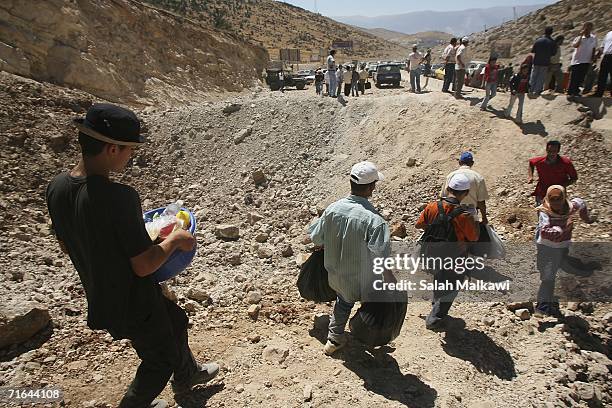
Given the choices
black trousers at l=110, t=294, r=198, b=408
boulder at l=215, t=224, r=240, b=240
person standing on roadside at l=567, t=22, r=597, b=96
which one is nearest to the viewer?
black trousers at l=110, t=294, r=198, b=408

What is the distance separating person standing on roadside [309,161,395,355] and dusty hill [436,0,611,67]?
2245 cm

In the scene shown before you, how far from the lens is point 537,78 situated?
332 inches

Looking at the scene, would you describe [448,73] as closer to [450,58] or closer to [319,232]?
[450,58]

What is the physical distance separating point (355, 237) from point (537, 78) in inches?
307

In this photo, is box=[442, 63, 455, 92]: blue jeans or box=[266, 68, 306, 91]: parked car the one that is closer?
box=[442, 63, 455, 92]: blue jeans

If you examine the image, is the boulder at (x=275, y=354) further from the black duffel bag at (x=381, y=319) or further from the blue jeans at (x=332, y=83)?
the blue jeans at (x=332, y=83)

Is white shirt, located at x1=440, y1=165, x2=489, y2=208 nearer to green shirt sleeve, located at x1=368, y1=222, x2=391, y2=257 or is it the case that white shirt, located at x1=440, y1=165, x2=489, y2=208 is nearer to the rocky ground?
the rocky ground

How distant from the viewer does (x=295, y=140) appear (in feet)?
30.6

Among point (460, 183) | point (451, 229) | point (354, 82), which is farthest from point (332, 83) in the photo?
point (451, 229)

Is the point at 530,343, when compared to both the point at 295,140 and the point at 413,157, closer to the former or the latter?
the point at 413,157

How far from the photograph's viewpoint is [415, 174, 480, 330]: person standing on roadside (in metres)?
3.44

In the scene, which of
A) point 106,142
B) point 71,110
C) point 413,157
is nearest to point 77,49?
point 71,110

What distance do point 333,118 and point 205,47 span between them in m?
9.97

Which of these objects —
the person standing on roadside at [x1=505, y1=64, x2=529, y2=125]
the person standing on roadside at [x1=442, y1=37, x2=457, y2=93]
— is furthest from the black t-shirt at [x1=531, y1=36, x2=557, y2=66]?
the person standing on roadside at [x1=442, y1=37, x2=457, y2=93]
